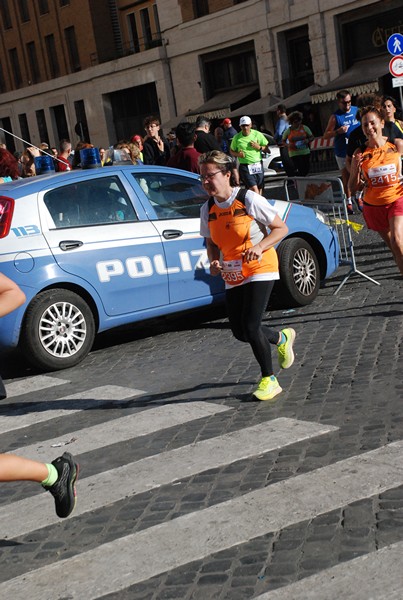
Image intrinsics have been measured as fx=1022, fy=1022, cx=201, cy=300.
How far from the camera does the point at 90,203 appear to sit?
9.06m

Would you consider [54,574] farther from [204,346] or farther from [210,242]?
[204,346]

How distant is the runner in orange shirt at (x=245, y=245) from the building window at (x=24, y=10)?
2163 inches

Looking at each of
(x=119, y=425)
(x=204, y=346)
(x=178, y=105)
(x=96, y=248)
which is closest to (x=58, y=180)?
(x=96, y=248)

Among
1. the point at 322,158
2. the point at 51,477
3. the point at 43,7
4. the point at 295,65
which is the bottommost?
the point at 322,158

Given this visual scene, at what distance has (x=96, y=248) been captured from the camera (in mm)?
8812

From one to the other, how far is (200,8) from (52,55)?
1566cm

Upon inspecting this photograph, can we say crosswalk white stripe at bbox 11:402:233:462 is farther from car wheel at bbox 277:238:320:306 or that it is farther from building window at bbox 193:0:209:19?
building window at bbox 193:0:209:19

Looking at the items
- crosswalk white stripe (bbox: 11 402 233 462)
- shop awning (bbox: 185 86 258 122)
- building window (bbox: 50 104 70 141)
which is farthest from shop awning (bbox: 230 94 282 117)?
crosswalk white stripe (bbox: 11 402 233 462)

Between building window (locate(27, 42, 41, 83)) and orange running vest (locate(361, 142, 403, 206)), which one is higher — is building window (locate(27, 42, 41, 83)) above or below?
above

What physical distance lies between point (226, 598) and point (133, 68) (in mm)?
46230

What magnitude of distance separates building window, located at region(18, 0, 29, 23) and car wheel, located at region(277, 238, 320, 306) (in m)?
52.1

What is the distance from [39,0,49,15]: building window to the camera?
56469 mm

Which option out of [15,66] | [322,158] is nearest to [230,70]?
[322,158]

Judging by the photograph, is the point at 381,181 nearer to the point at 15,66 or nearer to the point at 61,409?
the point at 61,409
